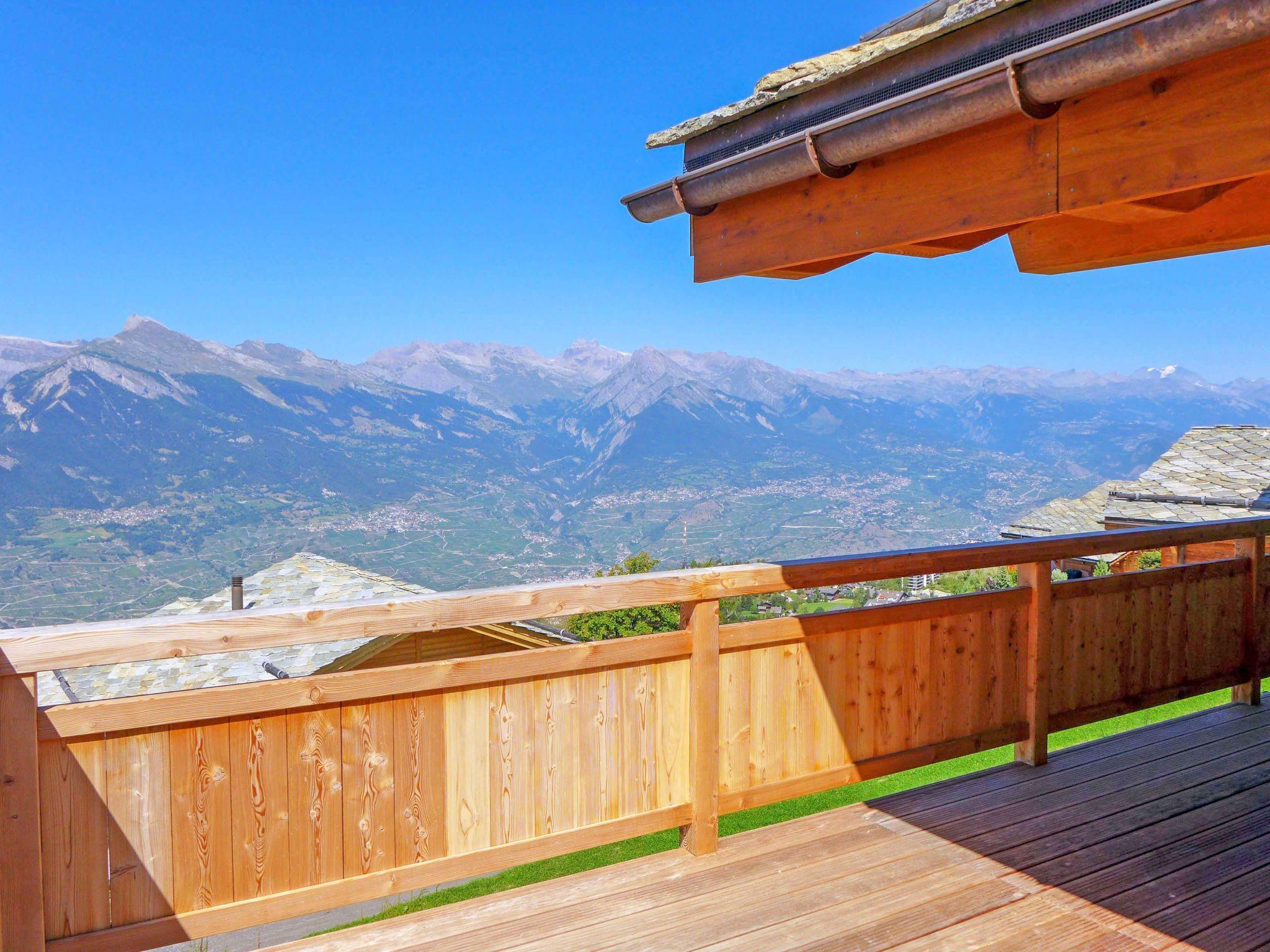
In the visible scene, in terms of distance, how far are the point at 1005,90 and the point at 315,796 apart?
248 cm

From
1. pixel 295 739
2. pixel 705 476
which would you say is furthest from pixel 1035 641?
pixel 705 476

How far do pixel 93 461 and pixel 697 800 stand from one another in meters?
172

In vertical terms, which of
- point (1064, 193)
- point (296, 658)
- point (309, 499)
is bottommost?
point (309, 499)

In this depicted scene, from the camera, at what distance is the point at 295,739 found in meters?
2.23

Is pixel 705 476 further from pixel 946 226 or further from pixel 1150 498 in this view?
pixel 946 226

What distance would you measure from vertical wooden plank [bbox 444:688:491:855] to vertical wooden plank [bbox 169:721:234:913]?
0.58 meters

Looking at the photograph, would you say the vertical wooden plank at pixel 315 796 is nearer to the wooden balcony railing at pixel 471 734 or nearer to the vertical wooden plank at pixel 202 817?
the wooden balcony railing at pixel 471 734

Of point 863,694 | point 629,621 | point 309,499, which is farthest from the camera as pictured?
point 309,499

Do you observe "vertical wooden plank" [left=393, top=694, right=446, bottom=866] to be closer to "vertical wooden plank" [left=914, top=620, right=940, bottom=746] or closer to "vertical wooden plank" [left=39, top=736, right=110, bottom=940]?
"vertical wooden plank" [left=39, top=736, right=110, bottom=940]

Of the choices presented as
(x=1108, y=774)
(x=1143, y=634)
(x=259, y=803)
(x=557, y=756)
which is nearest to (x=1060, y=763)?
(x=1108, y=774)

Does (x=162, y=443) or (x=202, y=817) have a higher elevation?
(x=162, y=443)

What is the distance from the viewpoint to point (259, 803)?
220cm

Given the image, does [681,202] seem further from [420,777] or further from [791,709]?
[420,777]

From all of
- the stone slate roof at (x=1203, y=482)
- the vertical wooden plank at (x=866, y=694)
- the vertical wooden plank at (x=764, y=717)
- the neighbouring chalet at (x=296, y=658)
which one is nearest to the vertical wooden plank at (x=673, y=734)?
the vertical wooden plank at (x=764, y=717)
